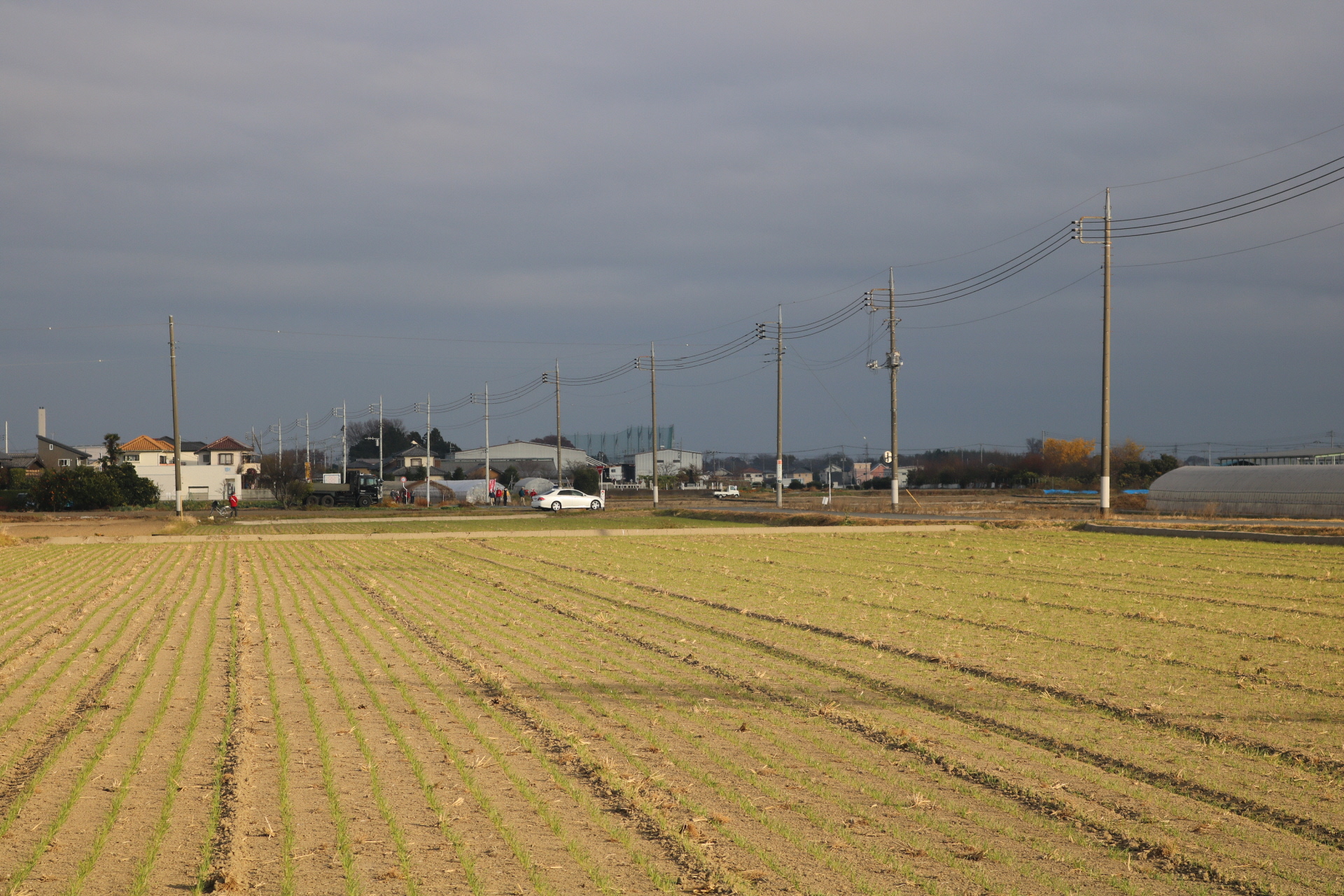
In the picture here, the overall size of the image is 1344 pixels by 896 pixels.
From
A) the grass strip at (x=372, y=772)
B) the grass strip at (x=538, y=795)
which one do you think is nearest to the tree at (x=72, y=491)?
the grass strip at (x=372, y=772)

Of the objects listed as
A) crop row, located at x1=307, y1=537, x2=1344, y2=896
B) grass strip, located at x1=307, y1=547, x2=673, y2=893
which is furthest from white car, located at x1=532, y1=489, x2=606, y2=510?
grass strip, located at x1=307, y1=547, x2=673, y2=893

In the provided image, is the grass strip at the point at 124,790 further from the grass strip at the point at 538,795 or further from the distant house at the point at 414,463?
the distant house at the point at 414,463

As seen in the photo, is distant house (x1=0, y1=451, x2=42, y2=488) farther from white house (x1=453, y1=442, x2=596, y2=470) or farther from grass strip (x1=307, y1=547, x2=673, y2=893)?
grass strip (x1=307, y1=547, x2=673, y2=893)

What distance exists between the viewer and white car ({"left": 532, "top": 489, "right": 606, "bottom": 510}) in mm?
63250

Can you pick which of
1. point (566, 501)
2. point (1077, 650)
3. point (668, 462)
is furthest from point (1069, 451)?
point (1077, 650)

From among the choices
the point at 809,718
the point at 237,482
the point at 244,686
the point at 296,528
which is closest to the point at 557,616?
the point at 244,686

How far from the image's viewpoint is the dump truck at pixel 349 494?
7188 centimetres

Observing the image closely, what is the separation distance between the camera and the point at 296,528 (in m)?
42.3

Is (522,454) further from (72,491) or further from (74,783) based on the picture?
(74,783)

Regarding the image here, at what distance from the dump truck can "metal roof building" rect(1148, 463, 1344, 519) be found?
48513mm

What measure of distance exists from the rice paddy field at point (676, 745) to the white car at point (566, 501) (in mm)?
45522

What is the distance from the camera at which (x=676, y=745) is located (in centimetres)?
821

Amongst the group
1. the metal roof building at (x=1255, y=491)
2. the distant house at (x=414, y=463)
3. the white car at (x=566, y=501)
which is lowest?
the white car at (x=566, y=501)

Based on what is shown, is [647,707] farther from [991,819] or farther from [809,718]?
[991,819]
